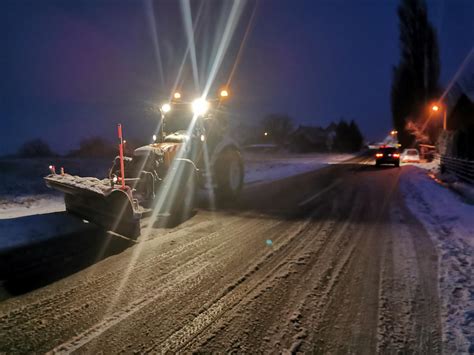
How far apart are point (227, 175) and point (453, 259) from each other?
6.44m

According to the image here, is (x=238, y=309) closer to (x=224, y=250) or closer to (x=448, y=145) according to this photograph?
(x=224, y=250)

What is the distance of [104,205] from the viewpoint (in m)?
6.08

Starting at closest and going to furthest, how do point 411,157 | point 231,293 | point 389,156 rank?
point 231,293 < point 389,156 < point 411,157

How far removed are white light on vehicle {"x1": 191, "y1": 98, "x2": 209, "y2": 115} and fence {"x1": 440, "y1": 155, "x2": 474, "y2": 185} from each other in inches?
412

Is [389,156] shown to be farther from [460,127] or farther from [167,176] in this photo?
[167,176]

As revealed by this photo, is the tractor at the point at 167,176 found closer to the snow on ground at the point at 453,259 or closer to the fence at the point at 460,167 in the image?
the snow on ground at the point at 453,259

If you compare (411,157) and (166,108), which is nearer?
(166,108)

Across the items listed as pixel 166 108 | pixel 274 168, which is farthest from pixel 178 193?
pixel 274 168

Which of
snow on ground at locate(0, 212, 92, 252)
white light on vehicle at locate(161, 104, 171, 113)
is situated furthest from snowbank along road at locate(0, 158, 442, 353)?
white light on vehicle at locate(161, 104, 171, 113)

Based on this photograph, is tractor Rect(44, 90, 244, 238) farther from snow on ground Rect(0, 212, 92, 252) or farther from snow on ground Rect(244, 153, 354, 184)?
snow on ground Rect(244, 153, 354, 184)

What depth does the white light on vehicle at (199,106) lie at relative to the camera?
972 centimetres

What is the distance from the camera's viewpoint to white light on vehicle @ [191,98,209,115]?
383 inches

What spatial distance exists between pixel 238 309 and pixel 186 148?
233 inches

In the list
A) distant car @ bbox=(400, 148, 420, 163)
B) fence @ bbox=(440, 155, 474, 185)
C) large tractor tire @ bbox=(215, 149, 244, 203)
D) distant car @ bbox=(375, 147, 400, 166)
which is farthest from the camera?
distant car @ bbox=(400, 148, 420, 163)
